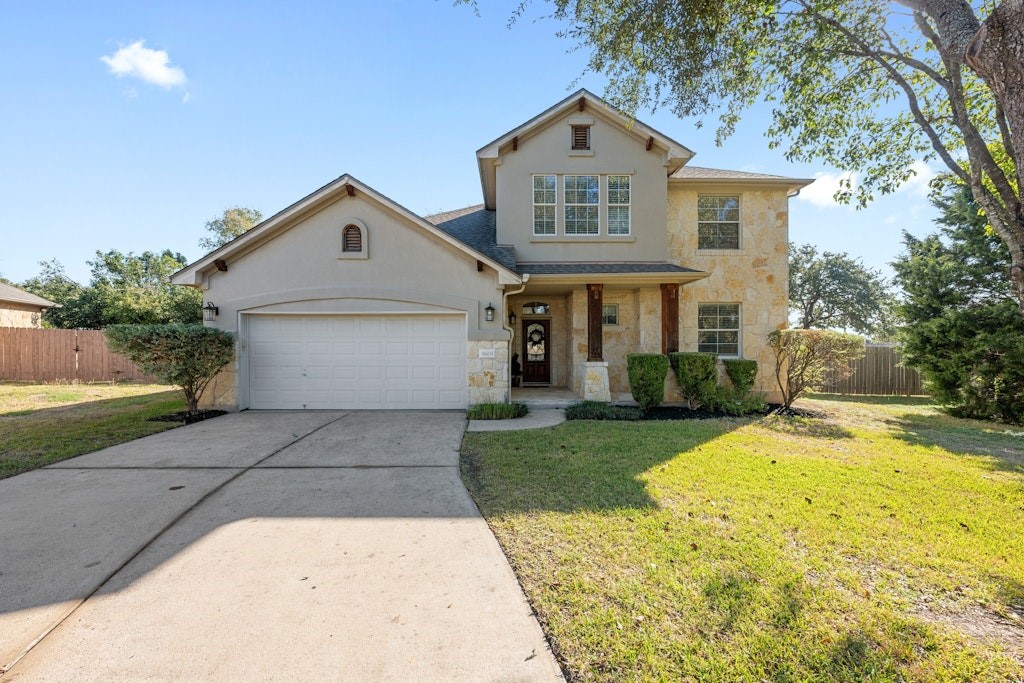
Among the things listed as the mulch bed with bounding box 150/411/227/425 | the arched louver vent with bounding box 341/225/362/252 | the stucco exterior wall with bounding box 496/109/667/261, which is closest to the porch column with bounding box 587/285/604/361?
the stucco exterior wall with bounding box 496/109/667/261

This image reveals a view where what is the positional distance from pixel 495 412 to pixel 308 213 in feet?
20.4

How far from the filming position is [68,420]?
27.9ft

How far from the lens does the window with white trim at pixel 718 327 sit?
11.8 meters

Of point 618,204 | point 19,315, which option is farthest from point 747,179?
point 19,315

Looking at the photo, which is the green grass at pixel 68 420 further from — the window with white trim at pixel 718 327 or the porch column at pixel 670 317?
the window with white trim at pixel 718 327

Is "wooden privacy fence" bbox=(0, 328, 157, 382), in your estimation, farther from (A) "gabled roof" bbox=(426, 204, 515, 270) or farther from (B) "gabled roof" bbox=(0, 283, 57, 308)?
(A) "gabled roof" bbox=(426, 204, 515, 270)

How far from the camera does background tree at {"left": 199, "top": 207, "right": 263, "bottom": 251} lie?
2747cm

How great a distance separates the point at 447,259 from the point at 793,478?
7526 mm

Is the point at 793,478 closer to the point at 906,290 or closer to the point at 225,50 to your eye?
the point at 906,290

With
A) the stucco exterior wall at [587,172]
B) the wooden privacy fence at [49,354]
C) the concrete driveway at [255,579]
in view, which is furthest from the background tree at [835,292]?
the wooden privacy fence at [49,354]

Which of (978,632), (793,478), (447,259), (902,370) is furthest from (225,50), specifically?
(902,370)

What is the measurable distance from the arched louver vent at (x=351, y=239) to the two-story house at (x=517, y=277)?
0.07 meters

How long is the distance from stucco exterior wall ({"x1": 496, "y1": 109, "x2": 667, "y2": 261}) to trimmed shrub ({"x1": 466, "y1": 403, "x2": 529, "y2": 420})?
419cm

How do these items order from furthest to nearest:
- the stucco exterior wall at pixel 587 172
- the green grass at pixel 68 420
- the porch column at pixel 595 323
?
the stucco exterior wall at pixel 587 172 < the porch column at pixel 595 323 < the green grass at pixel 68 420
